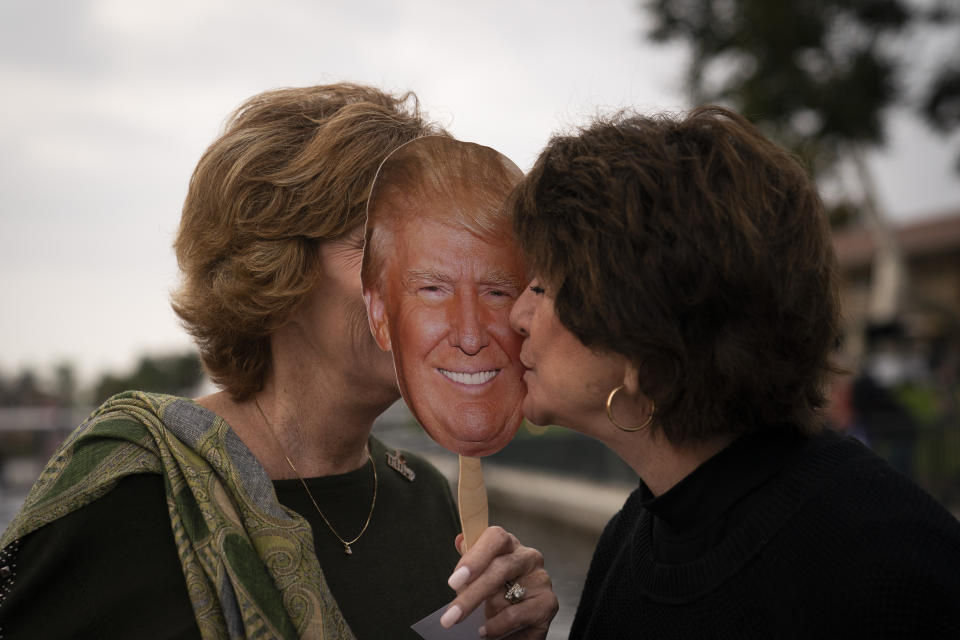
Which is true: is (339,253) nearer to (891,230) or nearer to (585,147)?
(585,147)

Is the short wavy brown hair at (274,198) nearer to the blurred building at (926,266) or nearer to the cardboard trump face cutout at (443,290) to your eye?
the cardboard trump face cutout at (443,290)

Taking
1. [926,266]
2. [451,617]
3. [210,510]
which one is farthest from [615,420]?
[926,266]

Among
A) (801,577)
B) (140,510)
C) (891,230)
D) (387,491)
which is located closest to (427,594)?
(387,491)

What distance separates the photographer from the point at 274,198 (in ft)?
6.13

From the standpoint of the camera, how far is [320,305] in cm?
196

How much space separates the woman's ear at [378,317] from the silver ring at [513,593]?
21.9 inches

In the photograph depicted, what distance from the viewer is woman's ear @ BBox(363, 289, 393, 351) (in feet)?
5.66

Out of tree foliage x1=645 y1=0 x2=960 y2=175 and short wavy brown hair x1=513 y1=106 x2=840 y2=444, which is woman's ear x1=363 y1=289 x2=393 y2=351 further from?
tree foliage x1=645 y1=0 x2=960 y2=175

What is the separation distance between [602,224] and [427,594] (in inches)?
39.6

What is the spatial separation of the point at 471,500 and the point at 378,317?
1.37ft

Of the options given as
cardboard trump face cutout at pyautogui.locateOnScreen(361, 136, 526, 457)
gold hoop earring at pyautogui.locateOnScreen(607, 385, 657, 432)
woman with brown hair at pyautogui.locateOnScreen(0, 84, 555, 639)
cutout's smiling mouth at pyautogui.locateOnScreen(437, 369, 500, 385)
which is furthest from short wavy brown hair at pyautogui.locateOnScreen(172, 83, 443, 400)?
gold hoop earring at pyautogui.locateOnScreen(607, 385, 657, 432)

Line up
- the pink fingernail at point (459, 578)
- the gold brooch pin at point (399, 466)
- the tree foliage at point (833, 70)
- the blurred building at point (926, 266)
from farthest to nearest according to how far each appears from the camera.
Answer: the blurred building at point (926, 266)
the tree foliage at point (833, 70)
the gold brooch pin at point (399, 466)
the pink fingernail at point (459, 578)

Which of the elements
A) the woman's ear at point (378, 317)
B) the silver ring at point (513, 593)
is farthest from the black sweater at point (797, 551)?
the woman's ear at point (378, 317)

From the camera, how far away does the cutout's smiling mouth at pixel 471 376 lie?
1.71 metres
